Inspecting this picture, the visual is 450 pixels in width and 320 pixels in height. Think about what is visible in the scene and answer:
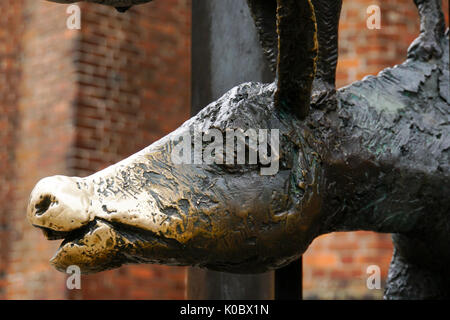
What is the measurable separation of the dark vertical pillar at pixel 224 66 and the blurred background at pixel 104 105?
8.25ft

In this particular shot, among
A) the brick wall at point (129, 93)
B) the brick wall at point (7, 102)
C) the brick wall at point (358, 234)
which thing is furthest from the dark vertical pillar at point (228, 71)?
the brick wall at point (7, 102)

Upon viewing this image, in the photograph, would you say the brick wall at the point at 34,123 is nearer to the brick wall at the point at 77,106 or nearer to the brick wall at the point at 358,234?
the brick wall at the point at 77,106

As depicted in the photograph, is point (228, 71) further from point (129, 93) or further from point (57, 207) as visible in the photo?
point (129, 93)

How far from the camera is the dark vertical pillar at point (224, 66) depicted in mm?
1584

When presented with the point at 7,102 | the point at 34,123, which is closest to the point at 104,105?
the point at 34,123

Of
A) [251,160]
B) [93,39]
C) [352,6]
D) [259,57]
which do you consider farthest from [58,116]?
[251,160]

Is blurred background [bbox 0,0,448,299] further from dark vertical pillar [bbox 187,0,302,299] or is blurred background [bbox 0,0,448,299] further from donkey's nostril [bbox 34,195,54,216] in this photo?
donkey's nostril [bbox 34,195,54,216]

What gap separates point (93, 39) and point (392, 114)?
3158 millimetres

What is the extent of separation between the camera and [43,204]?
1.08 meters

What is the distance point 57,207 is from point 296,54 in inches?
16.1

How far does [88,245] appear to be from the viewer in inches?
43.2

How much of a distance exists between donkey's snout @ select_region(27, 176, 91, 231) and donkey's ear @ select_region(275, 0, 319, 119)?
364 mm

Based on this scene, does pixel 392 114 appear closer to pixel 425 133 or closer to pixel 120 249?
pixel 425 133

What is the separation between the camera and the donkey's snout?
1.07 m
